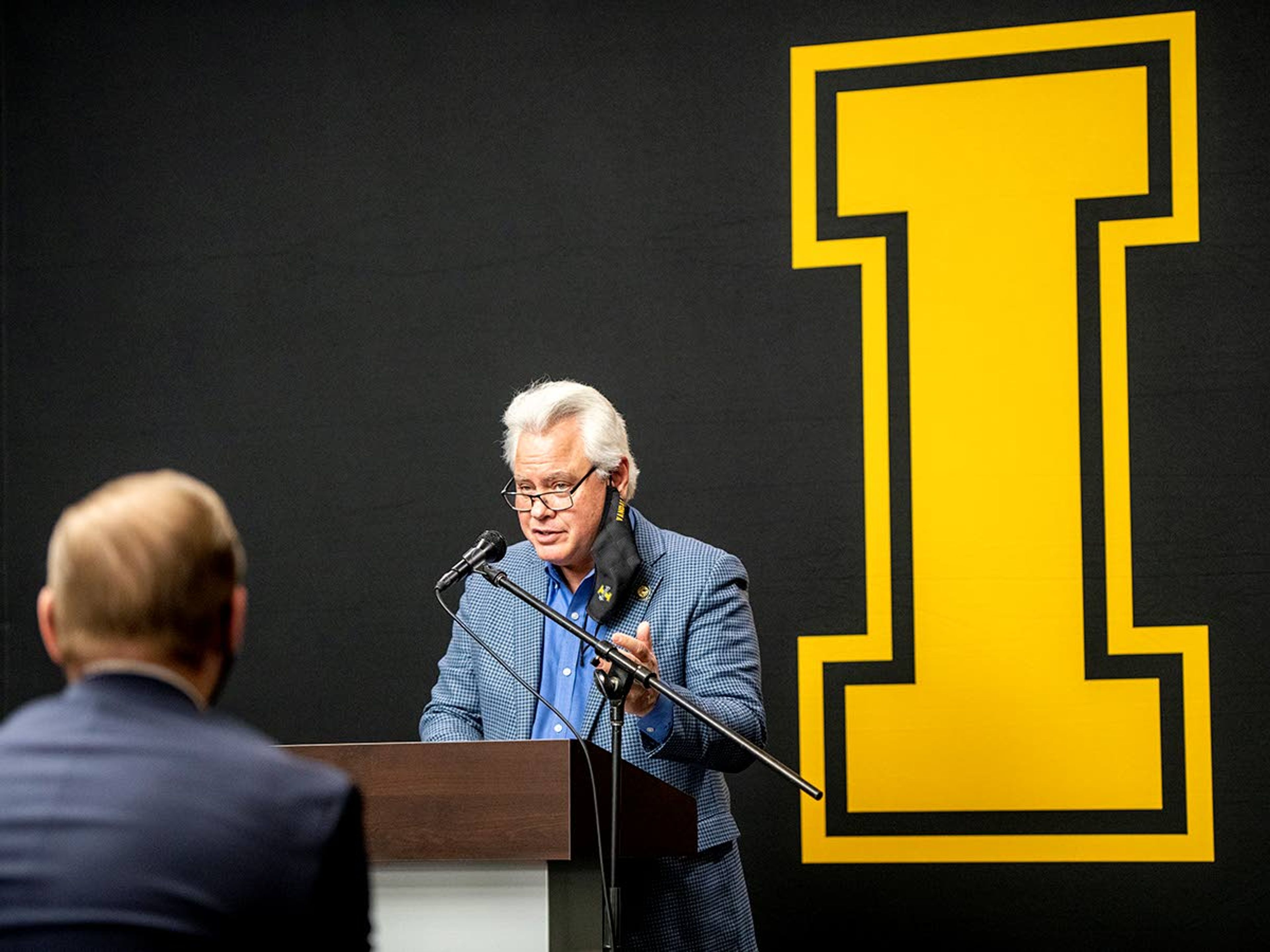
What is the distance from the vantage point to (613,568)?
9.41 feet

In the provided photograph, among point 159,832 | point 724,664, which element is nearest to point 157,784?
point 159,832

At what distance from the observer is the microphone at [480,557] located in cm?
241

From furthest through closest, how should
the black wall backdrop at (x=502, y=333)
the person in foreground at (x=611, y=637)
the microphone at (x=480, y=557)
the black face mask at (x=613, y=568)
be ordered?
1. the black wall backdrop at (x=502, y=333)
2. the black face mask at (x=613, y=568)
3. the person in foreground at (x=611, y=637)
4. the microphone at (x=480, y=557)

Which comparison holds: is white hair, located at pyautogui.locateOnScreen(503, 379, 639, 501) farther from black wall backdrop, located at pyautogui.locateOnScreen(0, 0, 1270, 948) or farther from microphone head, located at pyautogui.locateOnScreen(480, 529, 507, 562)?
black wall backdrop, located at pyautogui.locateOnScreen(0, 0, 1270, 948)

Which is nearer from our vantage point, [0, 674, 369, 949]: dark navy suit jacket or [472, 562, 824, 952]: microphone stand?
[0, 674, 369, 949]: dark navy suit jacket

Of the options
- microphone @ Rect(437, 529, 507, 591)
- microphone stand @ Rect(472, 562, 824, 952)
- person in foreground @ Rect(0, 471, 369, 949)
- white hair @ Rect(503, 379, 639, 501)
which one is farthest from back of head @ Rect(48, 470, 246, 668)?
white hair @ Rect(503, 379, 639, 501)

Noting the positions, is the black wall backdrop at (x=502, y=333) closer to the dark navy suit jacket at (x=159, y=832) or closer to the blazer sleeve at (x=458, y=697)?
the blazer sleeve at (x=458, y=697)

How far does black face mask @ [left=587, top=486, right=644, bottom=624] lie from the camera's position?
9.40 feet

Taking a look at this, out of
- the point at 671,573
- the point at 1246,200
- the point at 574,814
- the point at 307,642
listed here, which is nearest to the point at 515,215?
the point at 307,642

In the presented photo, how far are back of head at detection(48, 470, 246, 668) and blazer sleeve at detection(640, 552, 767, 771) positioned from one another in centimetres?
152

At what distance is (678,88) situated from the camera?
4.00m

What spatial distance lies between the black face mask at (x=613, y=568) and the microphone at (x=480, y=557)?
441 mm

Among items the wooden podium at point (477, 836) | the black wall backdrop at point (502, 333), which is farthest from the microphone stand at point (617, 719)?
the black wall backdrop at point (502, 333)

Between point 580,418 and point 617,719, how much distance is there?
923 millimetres
